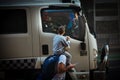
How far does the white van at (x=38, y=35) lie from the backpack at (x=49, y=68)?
0.27 m

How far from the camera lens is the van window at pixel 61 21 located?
7.79 m

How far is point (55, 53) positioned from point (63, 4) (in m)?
1.14

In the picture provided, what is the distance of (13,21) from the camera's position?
786 cm

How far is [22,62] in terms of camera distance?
7688 mm

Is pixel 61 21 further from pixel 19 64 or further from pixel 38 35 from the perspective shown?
pixel 19 64

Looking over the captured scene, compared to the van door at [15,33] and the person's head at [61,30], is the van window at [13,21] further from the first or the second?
the person's head at [61,30]

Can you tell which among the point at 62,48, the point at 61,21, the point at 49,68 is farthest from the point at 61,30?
the point at 49,68

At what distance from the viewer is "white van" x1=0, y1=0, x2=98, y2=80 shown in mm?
A: 7707

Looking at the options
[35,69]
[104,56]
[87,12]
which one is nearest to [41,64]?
[35,69]

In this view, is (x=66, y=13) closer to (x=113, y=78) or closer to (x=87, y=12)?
(x=113, y=78)

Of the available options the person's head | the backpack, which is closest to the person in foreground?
the person's head

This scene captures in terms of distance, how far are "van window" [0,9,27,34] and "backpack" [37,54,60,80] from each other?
918mm

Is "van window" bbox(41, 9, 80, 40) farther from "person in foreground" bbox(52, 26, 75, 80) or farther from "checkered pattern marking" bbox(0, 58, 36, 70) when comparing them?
"checkered pattern marking" bbox(0, 58, 36, 70)

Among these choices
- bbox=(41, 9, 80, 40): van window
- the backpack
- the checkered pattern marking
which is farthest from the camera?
bbox=(41, 9, 80, 40): van window
